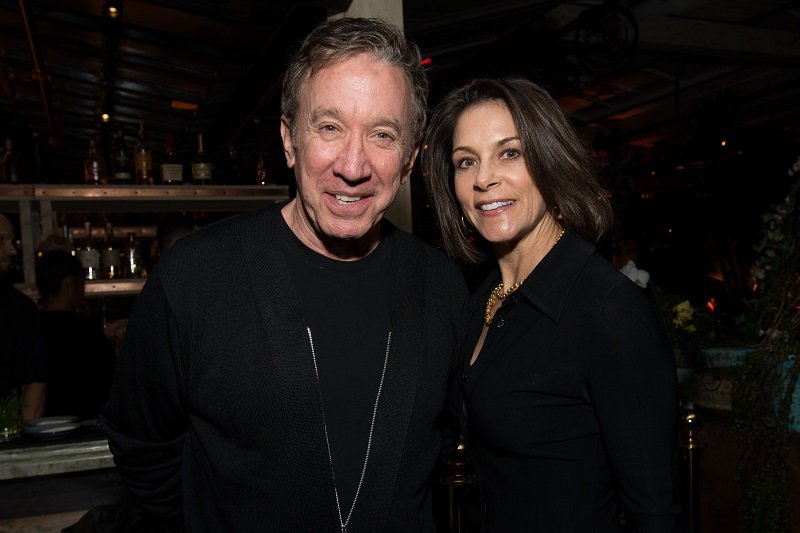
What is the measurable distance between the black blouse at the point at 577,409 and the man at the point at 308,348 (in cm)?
16

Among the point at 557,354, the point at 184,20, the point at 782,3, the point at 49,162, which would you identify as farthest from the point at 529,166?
the point at 49,162

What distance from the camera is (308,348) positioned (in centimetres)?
150

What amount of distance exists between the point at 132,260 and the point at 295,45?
5.50 feet

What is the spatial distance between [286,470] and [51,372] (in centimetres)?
240

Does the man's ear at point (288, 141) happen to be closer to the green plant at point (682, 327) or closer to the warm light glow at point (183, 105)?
the green plant at point (682, 327)

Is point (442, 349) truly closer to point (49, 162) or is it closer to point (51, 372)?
point (51, 372)

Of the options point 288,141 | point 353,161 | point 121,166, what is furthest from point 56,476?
point 121,166

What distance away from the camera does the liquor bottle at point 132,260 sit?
13.8 ft

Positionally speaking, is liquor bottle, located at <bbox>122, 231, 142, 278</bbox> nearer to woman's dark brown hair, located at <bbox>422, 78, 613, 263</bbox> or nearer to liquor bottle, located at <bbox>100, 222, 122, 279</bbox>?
liquor bottle, located at <bbox>100, 222, 122, 279</bbox>

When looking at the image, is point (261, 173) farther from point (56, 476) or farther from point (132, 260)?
point (56, 476)

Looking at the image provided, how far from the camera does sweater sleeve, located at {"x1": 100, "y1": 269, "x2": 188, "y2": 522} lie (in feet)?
4.91

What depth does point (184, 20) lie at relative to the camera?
4.50 m

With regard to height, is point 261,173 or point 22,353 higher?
point 261,173

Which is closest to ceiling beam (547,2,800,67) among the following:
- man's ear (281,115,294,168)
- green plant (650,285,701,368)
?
green plant (650,285,701,368)
